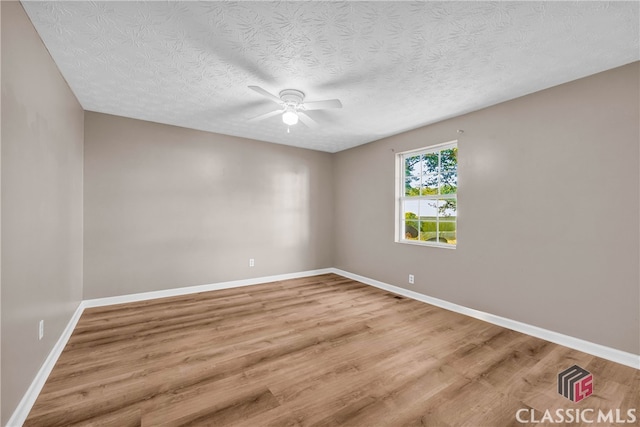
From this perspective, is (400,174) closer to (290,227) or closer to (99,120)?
(290,227)

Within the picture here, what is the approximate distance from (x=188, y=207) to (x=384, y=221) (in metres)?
3.14

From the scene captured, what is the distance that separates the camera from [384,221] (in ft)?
14.9

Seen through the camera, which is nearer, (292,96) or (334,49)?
(334,49)

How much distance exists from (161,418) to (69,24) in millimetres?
2636

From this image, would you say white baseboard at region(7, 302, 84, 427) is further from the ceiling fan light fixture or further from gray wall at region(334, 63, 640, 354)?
gray wall at region(334, 63, 640, 354)

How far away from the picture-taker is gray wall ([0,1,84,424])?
4.98 ft

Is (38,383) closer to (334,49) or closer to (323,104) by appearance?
(323,104)

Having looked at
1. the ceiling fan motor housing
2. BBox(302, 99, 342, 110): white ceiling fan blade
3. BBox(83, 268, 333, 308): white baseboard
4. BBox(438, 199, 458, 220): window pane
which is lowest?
BBox(83, 268, 333, 308): white baseboard

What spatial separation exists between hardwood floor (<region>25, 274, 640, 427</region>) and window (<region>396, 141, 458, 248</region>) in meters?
1.11

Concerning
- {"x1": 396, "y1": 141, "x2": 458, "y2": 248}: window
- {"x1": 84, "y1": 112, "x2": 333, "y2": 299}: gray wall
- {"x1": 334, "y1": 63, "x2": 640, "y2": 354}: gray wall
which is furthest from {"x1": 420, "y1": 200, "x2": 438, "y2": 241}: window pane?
{"x1": 84, "y1": 112, "x2": 333, "y2": 299}: gray wall

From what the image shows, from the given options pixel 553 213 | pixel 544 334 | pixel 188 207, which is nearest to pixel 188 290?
pixel 188 207

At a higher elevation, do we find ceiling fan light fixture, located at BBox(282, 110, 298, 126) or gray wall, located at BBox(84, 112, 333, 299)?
ceiling fan light fixture, located at BBox(282, 110, 298, 126)

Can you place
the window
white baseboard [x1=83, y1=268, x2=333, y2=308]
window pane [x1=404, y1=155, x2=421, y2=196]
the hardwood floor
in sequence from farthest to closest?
window pane [x1=404, y1=155, x2=421, y2=196] < the window < white baseboard [x1=83, y1=268, x2=333, y2=308] < the hardwood floor

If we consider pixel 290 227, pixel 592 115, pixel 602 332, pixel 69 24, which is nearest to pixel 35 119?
pixel 69 24
